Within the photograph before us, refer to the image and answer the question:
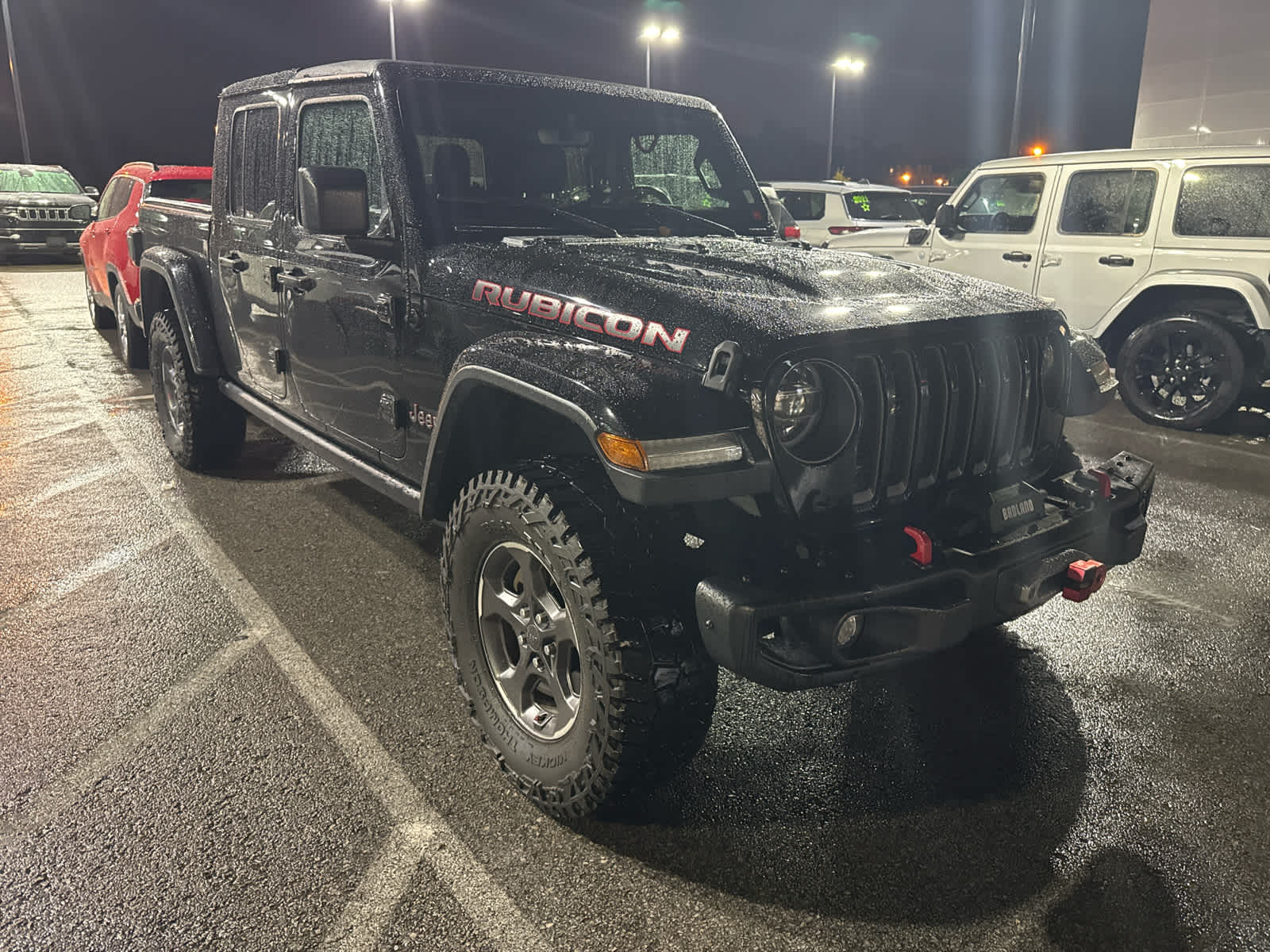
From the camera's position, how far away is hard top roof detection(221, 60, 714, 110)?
11.3ft

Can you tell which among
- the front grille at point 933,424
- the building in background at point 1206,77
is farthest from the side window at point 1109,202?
the front grille at point 933,424

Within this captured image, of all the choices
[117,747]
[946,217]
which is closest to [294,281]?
[117,747]

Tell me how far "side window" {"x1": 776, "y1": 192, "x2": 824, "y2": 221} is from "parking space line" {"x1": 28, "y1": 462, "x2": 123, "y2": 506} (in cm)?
928

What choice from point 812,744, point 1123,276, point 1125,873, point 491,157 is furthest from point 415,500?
point 1123,276

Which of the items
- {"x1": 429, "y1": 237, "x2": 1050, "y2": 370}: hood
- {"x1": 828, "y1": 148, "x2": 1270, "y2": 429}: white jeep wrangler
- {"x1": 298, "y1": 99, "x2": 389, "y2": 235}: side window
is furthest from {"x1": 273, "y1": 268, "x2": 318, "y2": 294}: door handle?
{"x1": 828, "y1": 148, "x2": 1270, "y2": 429}: white jeep wrangler

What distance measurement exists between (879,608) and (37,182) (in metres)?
19.8

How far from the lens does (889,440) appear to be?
2.49m

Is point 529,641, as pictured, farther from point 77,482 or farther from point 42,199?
point 42,199

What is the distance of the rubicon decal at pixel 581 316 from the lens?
96.5 inches

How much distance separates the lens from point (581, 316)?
8.70 feet

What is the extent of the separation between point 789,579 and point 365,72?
98.6 inches

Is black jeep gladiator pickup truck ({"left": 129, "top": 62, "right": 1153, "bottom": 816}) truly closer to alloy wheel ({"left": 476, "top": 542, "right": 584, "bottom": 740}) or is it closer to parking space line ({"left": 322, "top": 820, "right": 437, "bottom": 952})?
alloy wheel ({"left": 476, "top": 542, "right": 584, "bottom": 740})

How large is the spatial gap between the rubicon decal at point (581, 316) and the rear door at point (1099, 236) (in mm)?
6298

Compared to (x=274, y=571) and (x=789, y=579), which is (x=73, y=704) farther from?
(x=789, y=579)
